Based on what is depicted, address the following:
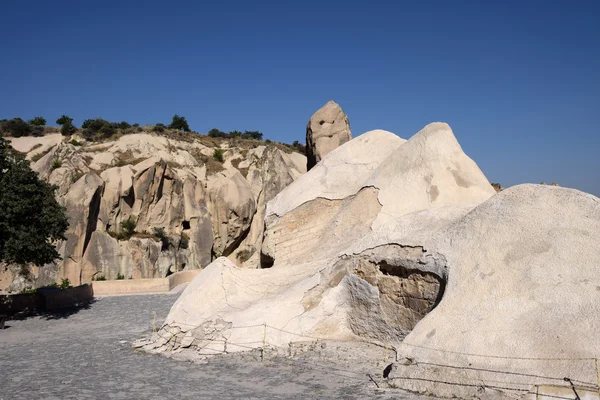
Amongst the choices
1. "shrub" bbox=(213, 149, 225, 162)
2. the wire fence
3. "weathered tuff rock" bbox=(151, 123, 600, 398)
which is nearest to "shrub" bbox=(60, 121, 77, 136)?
"shrub" bbox=(213, 149, 225, 162)

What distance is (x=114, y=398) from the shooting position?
272 inches

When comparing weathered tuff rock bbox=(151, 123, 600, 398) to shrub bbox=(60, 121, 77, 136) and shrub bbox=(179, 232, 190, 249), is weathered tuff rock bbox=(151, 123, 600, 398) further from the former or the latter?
shrub bbox=(60, 121, 77, 136)

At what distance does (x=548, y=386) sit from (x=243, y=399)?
11.9 ft

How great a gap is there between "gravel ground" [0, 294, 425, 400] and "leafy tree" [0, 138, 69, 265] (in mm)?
3994

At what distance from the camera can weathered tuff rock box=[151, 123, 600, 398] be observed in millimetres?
6184

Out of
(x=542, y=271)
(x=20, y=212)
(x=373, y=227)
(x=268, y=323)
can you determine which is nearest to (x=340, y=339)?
(x=268, y=323)

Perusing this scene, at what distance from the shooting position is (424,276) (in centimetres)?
804

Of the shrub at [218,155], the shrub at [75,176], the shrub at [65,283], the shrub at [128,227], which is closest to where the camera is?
the shrub at [65,283]

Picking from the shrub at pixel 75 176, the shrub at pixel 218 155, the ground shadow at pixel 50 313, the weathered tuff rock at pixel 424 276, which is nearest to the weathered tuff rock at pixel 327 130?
the weathered tuff rock at pixel 424 276

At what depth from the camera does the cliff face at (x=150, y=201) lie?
24703mm

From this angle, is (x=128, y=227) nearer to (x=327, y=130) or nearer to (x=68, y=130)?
(x=68, y=130)

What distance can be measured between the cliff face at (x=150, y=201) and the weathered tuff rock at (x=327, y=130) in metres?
5.64

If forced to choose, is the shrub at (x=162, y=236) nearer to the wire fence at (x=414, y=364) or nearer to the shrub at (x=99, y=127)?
the shrub at (x=99, y=127)

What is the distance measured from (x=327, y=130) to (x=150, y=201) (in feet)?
51.9
